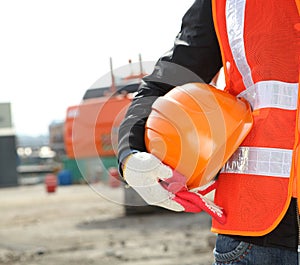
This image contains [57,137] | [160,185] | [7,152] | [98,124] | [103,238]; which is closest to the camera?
[160,185]

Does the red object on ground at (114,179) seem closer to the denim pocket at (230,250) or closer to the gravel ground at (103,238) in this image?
the denim pocket at (230,250)

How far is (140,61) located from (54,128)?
19888mm

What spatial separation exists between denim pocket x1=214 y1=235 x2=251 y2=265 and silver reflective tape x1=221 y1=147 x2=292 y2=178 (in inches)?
5.9

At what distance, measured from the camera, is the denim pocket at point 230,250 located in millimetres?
1409

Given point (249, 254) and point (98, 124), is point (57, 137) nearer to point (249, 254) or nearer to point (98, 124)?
point (98, 124)

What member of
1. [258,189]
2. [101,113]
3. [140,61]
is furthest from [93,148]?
[258,189]

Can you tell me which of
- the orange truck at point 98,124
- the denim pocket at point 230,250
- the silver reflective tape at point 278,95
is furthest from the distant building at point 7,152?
the silver reflective tape at point 278,95

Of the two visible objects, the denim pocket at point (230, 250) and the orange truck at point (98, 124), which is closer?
the denim pocket at point (230, 250)

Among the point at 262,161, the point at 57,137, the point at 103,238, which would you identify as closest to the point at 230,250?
the point at 262,161

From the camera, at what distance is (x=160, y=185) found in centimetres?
134

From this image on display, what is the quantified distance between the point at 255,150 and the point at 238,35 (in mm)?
253

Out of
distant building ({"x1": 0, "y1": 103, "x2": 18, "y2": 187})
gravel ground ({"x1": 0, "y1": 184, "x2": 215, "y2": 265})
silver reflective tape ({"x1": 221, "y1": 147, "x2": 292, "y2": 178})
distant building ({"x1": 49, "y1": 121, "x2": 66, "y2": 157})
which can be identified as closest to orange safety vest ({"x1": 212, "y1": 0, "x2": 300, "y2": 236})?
silver reflective tape ({"x1": 221, "y1": 147, "x2": 292, "y2": 178})

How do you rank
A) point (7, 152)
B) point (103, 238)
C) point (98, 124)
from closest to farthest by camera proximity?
1. point (98, 124)
2. point (103, 238)
3. point (7, 152)

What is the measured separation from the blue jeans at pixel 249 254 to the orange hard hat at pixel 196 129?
0.15 metres
